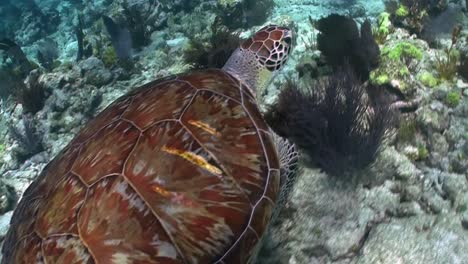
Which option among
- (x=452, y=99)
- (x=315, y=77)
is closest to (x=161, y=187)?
(x=315, y=77)

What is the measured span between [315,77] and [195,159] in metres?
2.89

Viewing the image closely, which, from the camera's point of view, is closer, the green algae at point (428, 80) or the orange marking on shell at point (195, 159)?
the orange marking on shell at point (195, 159)

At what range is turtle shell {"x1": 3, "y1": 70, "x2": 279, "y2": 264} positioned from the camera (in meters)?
1.94

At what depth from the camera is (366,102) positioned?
3945 millimetres

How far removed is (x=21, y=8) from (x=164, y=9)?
10653mm

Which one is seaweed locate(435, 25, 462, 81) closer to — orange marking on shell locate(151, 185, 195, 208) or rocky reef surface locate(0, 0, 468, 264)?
rocky reef surface locate(0, 0, 468, 264)

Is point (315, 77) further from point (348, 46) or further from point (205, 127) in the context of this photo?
point (205, 127)

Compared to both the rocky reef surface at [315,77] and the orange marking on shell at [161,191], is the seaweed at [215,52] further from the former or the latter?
the orange marking on shell at [161,191]

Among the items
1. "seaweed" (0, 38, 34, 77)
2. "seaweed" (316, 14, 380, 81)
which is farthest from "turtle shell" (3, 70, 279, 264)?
"seaweed" (0, 38, 34, 77)

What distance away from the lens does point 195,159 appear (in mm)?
2277

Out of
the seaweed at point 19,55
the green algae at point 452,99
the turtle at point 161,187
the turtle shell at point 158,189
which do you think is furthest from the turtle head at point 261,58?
the seaweed at point 19,55

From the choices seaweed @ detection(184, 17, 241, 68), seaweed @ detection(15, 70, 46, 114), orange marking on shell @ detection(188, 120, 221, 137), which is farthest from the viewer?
seaweed @ detection(15, 70, 46, 114)

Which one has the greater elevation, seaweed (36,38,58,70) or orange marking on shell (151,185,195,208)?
orange marking on shell (151,185,195,208)

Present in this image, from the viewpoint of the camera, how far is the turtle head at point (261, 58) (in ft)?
11.7
